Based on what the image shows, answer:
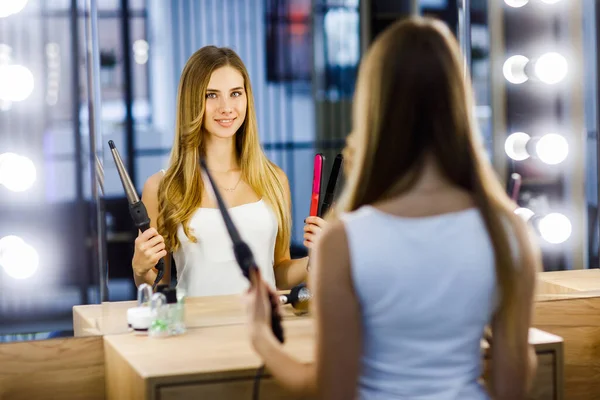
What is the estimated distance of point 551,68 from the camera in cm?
202

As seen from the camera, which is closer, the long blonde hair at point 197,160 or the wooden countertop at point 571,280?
the long blonde hair at point 197,160

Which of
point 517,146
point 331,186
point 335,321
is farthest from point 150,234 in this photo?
point 517,146

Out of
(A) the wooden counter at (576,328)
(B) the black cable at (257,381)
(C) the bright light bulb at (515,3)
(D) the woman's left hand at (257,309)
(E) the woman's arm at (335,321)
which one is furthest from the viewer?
(C) the bright light bulb at (515,3)

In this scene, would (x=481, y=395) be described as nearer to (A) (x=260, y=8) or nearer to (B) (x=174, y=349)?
(B) (x=174, y=349)

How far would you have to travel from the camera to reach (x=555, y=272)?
199 cm

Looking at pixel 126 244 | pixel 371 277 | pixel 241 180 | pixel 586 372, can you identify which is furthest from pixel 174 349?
pixel 586 372

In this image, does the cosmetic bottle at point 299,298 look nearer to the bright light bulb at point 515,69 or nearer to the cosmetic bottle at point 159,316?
the cosmetic bottle at point 159,316

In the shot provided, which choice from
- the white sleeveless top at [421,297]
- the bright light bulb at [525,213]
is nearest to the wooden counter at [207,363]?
the white sleeveless top at [421,297]

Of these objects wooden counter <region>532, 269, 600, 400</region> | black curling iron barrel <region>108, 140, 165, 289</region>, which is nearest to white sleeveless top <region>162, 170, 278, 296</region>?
black curling iron barrel <region>108, 140, 165, 289</region>

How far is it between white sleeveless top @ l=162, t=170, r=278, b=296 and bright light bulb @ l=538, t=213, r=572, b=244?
0.71 metres

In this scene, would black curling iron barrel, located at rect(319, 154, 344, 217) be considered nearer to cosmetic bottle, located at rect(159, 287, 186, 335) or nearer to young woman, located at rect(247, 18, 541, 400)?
cosmetic bottle, located at rect(159, 287, 186, 335)

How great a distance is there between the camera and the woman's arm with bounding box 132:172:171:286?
1569 mm

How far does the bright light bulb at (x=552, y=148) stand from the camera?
2.00 m

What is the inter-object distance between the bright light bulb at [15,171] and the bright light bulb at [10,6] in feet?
0.88
